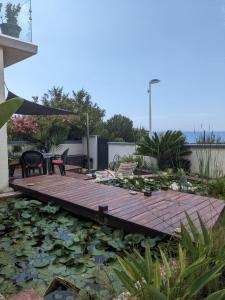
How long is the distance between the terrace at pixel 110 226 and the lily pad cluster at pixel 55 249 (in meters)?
0.01

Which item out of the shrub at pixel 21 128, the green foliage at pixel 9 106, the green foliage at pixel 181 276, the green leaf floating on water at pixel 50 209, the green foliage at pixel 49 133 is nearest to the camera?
the green foliage at pixel 181 276

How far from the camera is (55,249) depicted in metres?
3.36

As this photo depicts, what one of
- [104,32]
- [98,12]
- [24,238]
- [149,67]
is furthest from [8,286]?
[149,67]

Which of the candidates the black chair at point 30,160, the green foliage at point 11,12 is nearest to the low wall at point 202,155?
the black chair at point 30,160

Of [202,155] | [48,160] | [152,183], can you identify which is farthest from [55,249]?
[48,160]

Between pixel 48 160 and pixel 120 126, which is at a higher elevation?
pixel 120 126

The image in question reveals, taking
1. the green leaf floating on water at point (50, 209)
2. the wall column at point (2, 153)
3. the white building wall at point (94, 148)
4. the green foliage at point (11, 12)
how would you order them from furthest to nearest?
the white building wall at point (94, 148) < the green foliage at point (11, 12) < the wall column at point (2, 153) < the green leaf floating on water at point (50, 209)

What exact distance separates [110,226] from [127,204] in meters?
0.58

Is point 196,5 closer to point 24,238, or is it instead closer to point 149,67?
point 149,67

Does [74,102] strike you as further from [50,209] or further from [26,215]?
[26,215]

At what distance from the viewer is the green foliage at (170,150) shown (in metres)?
8.65

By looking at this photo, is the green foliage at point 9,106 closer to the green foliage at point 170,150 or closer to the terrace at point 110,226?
the terrace at point 110,226

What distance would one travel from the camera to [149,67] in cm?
1497

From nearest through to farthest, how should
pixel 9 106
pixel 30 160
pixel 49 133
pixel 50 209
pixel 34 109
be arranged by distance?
pixel 9 106, pixel 50 209, pixel 30 160, pixel 34 109, pixel 49 133
